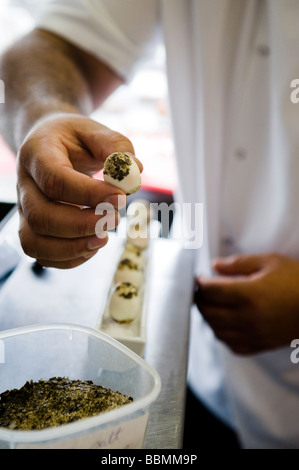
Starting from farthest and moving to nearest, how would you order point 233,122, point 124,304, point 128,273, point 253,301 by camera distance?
point 233,122 < point 253,301 < point 128,273 < point 124,304

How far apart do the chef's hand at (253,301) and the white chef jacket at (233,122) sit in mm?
100

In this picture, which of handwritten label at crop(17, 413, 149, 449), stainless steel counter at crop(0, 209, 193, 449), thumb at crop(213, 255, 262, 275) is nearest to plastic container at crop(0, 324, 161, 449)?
handwritten label at crop(17, 413, 149, 449)

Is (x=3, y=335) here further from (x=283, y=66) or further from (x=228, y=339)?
(x=283, y=66)

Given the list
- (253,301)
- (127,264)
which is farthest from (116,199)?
(253,301)

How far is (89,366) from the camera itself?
579mm

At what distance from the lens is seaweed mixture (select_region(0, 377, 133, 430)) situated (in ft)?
1.56

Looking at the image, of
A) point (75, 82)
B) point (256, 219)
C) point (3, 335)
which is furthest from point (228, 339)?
point (75, 82)

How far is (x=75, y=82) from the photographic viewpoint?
1.11m

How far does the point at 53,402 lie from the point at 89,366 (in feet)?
0.27

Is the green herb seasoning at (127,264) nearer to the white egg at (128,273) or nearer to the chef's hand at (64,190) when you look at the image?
the white egg at (128,273)

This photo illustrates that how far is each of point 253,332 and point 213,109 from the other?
659 mm

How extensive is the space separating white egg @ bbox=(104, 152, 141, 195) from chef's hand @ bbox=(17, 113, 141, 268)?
14 millimetres

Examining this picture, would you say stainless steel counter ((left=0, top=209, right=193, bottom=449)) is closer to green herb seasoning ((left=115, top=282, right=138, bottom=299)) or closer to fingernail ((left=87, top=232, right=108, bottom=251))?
green herb seasoning ((left=115, top=282, right=138, bottom=299))

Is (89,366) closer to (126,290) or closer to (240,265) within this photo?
(126,290)
